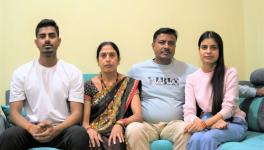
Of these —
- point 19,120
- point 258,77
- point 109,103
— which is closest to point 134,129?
point 109,103

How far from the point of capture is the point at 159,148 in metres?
2.26

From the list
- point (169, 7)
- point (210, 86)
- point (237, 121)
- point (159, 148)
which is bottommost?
point (159, 148)

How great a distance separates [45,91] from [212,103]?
1.16 meters

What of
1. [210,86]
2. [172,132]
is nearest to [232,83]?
[210,86]

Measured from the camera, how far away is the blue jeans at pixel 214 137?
6.82 ft

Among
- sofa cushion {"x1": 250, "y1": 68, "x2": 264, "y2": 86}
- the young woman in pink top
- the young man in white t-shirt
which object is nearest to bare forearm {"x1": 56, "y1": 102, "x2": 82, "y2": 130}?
the young man in white t-shirt

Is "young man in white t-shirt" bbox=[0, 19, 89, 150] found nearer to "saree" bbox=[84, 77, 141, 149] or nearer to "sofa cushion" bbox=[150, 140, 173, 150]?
"saree" bbox=[84, 77, 141, 149]

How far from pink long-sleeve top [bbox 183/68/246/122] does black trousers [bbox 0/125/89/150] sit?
2.45 ft

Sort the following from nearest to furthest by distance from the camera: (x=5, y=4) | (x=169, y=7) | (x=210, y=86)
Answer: (x=210, y=86)
(x=5, y=4)
(x=169, y=7)

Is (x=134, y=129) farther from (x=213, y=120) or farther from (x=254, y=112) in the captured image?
(x=254, y=112)

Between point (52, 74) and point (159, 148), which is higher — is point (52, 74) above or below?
above

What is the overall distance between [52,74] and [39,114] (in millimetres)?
290

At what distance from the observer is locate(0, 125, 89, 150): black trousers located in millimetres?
2047

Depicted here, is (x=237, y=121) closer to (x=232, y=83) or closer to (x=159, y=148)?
Result: (x=232, y=83)
